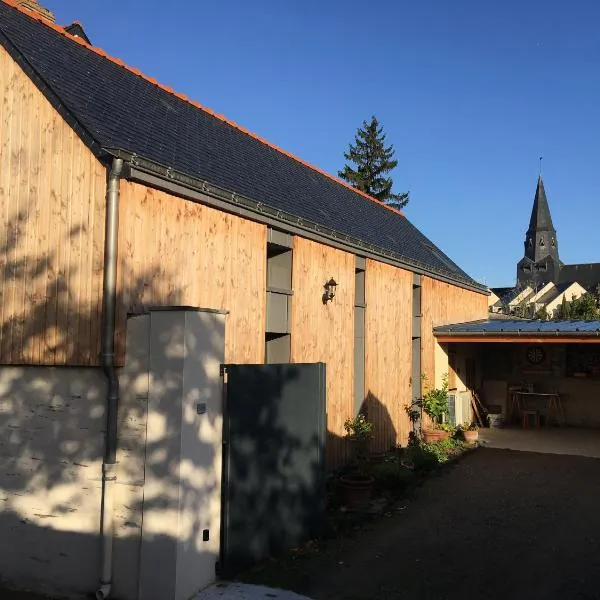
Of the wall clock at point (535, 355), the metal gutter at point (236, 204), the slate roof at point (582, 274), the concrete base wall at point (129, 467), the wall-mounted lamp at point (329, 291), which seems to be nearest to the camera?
the concrete base wall at point (129, 467)

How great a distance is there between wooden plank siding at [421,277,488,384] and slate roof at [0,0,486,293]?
703 millimetres

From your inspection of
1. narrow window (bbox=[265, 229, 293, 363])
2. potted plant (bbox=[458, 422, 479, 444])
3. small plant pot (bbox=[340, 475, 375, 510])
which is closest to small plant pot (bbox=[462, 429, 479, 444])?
potted plant (bbox=[458, 422, 479, 444])

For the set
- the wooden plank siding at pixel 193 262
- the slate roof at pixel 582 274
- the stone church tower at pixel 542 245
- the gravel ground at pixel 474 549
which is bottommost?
the gravel ground at pixel 474 549

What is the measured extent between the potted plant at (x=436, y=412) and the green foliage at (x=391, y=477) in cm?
381

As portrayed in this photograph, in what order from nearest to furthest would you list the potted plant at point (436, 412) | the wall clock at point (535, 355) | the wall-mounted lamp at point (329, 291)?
the wall-mounted lamp at point (329, 291)
the potted plant at point (436, 412)
the wall clock at point (535, 355)

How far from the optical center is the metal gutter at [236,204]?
5816 millimetres

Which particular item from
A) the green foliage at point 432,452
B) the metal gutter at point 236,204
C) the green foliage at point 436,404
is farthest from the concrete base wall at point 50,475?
the green foliage at point 436,404

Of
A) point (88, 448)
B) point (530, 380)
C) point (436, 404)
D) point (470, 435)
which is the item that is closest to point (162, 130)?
point (88, 448)

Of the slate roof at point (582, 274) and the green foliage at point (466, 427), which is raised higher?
the slate roof at point (582, 274)

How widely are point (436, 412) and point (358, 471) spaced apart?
485 centimetres

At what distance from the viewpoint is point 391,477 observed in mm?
9273

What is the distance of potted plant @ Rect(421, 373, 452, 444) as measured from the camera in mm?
Result: 13062

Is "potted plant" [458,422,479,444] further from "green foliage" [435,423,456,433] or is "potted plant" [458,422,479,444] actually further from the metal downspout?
the metal downspout

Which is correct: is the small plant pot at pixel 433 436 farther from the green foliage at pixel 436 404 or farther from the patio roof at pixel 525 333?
the patio roof at pixel 525 333
